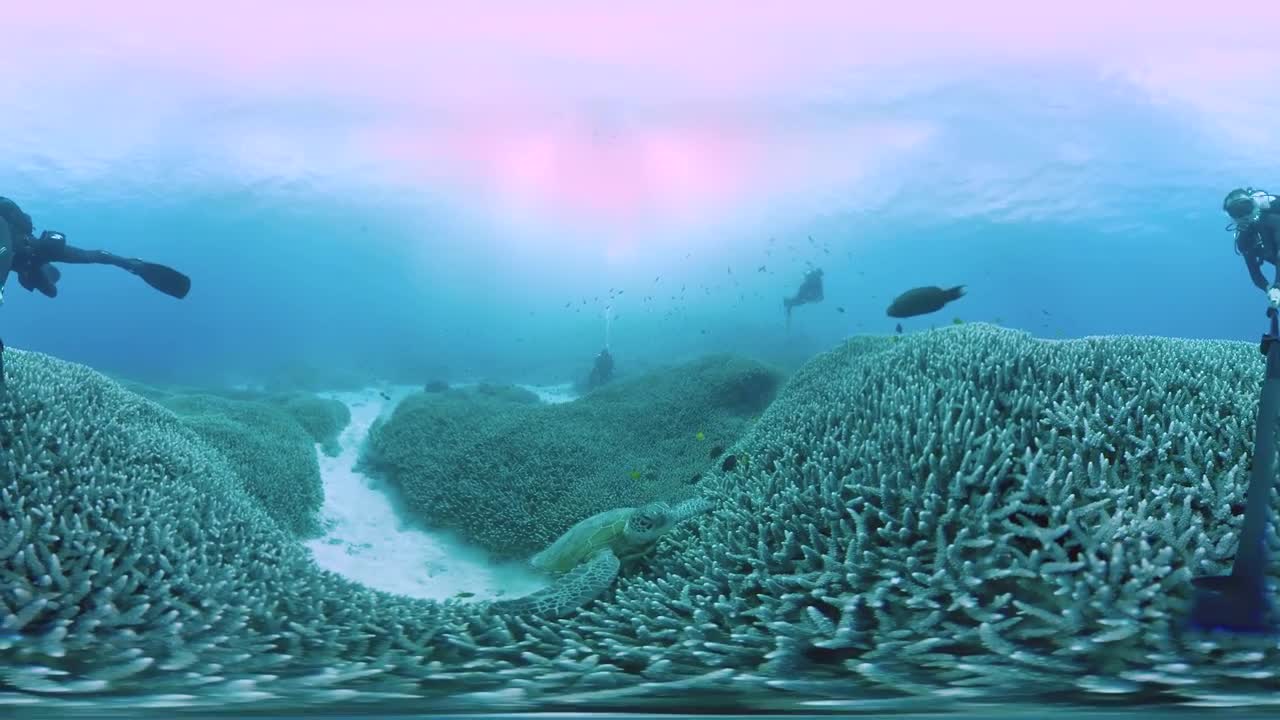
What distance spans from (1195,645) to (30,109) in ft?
139

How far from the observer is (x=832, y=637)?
227 cm

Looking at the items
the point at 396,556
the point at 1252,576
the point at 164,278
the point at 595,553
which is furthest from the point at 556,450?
the point at 1252,576

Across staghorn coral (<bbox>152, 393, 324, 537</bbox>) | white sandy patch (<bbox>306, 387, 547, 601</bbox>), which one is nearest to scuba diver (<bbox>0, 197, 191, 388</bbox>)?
staghorn coral (<bbox>152, 393, 324, 537</bbox>)

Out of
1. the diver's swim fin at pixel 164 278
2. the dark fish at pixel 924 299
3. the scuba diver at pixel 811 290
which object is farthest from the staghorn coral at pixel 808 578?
the scuba diver at pixel 811 290

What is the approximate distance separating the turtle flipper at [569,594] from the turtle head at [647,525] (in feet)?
1.06

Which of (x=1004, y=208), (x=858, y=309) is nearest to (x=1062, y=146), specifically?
(x=1004, y=208)

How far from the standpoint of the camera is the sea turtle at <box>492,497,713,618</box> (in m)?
3.47

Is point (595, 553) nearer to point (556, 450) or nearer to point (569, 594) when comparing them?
point (569, 594)

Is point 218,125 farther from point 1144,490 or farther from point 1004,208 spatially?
point 1004,208

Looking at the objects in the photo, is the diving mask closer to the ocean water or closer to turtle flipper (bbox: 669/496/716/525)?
the ocean water

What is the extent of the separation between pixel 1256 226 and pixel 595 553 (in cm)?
490

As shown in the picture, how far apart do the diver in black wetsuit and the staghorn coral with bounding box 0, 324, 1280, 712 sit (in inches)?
26.7

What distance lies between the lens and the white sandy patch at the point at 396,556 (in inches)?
219

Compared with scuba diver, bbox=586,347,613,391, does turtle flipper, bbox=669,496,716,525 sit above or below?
below
